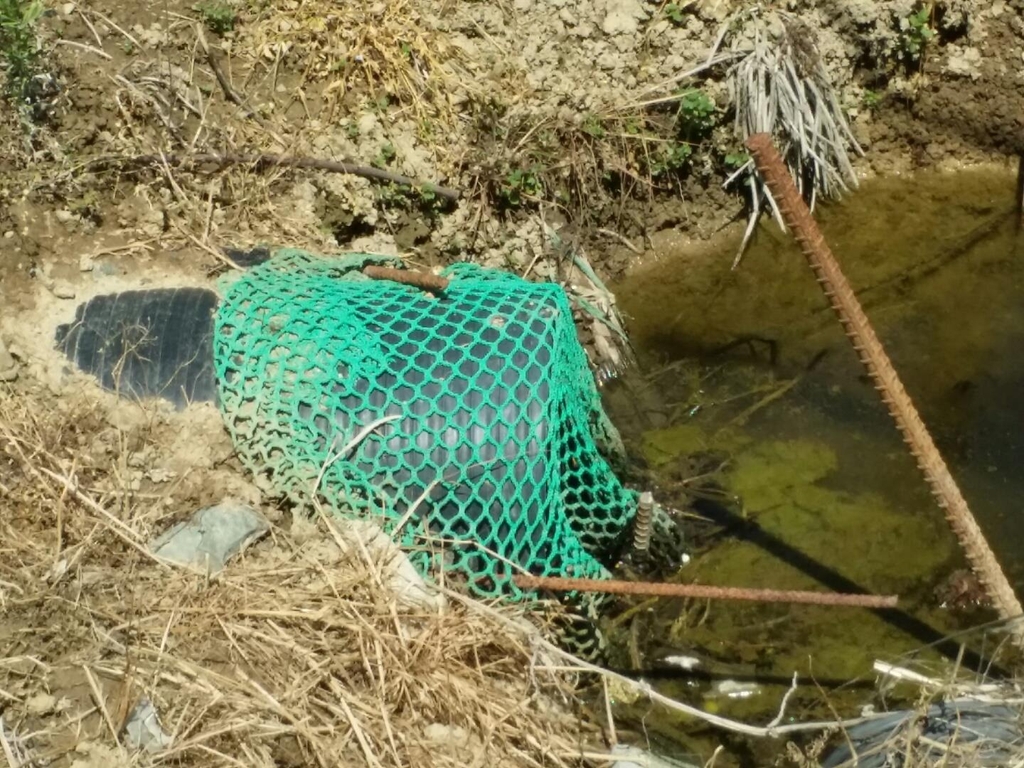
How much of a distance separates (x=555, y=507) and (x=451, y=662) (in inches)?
22.9

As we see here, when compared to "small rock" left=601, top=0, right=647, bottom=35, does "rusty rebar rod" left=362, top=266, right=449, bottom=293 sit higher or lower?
lower

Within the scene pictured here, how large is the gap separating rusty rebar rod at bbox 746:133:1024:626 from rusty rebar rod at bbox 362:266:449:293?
1083mm

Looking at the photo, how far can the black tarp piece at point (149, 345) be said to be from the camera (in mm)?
3395

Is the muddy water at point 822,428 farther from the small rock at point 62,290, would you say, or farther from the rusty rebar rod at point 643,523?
the small rock at point 62,290

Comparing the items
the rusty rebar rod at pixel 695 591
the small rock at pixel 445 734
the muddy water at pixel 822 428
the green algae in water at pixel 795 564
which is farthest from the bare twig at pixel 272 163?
the small rock at pixel 445 734

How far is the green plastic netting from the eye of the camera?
321 cm

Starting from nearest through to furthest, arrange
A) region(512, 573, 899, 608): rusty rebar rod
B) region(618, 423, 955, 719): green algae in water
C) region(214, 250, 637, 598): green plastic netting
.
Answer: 1. region(512, 573, 899, 608): rusty rebar rod
2. region(214, 250, 637, 598): green plastic netting
3. region(618, 423, 955, 719): green algae in water

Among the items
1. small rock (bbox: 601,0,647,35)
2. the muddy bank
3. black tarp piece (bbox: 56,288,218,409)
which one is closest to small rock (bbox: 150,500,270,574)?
black tarp piece (bbox: 56,288,218,409)

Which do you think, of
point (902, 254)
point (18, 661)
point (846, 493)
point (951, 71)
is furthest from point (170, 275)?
point (951, 71)

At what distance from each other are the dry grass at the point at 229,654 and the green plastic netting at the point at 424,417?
0.60ft

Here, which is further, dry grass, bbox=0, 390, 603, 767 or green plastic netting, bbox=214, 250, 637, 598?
green plastic netting, bbox=214, 250, 637, 598

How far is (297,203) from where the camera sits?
13.7 feet

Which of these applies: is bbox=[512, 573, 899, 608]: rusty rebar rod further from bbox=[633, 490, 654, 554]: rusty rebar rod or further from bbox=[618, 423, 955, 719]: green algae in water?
bbox=[618, 423, 955, 719]: green algae in water

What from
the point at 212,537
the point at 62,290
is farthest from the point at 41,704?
the point at 62,290
